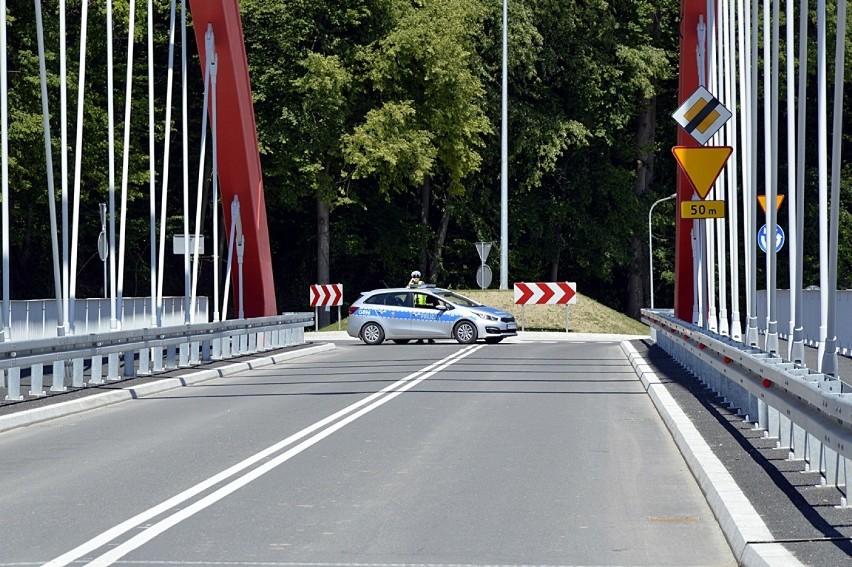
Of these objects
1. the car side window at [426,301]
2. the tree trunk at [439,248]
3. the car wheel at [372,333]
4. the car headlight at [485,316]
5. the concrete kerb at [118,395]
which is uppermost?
the tree trunk at [439,248]

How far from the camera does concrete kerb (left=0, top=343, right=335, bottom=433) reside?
16.3 metres

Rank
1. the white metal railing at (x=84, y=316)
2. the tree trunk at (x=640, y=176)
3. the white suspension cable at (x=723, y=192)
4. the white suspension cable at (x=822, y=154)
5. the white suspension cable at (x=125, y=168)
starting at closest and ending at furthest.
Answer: the white suspension cable at (x=822, y=154) → the white suspension cable at (x=723, y=192) → the white suspension cable at (x=125, y=168) → the white metal railing at (x=84, y=316) → the tree trunk at (x=640, y=176)

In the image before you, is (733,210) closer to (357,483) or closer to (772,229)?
(772,229)

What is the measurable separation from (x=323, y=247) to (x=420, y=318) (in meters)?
17.9

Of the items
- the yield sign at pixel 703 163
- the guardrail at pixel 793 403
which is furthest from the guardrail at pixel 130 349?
the yield sign at pixel 703 163

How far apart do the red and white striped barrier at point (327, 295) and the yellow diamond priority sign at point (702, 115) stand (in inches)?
969

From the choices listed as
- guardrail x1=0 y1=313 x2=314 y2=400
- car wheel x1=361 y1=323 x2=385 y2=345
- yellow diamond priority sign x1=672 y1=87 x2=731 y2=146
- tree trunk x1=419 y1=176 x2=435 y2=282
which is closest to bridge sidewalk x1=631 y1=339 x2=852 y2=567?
yellow diamond priority sign x1=672 y1=87 x2=731 y2=146

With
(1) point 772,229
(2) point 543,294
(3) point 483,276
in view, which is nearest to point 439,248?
(3) point 483,276

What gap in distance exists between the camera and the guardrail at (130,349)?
59.9 ft

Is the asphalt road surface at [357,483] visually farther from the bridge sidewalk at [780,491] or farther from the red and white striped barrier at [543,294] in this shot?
the red and white striped barrier at [543,294]

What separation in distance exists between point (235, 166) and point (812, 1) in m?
30.2

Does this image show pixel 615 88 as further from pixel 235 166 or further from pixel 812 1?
pixel 235 166

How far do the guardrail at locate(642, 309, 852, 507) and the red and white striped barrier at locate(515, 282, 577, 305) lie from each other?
91.4 ft

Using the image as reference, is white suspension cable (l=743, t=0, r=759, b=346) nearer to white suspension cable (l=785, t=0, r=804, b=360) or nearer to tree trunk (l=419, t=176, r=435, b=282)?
white suspension cable (l=785, t=0, r=804, b=360)
